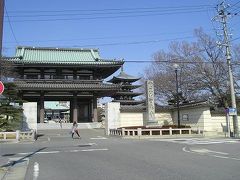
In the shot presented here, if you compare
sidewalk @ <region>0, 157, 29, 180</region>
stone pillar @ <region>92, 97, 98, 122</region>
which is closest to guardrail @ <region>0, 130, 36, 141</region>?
sidewalk @ <region>0, 157, 29, 180</region>

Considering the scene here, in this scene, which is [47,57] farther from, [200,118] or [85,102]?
[200,118]

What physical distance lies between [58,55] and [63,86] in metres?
7.51

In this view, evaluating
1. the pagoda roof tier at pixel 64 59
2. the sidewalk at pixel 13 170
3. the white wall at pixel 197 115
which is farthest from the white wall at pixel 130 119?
the sidewalk at pixel 13 170

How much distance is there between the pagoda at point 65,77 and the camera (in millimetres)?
48562

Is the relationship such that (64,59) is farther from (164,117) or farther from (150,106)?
(150,106)

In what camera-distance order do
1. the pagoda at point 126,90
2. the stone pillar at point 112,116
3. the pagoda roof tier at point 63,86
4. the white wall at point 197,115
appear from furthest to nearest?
1. the pagoda at point 126,90
2. the pagoda roof tier at point 63,86
3. the stone pillar at point 112,116
4. the white wall at point 197,115

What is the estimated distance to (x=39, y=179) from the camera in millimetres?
9875

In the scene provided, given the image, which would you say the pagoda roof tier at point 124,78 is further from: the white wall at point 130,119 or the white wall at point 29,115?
the white wall at point 29,115

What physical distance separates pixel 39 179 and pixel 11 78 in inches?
1508

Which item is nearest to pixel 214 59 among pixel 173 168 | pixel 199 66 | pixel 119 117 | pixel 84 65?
pixel 199 66

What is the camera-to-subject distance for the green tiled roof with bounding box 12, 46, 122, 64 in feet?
167

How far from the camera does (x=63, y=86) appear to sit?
48562 mm

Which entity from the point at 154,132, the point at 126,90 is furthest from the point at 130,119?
the point at 126,90

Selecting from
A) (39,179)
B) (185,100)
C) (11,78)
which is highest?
(11,78)
